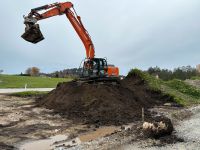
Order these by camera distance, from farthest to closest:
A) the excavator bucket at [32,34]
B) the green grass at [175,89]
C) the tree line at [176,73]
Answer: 1. the tree line at [176,73]
2. the green grass at [175,89]
3. the excavator bucket at [32,34]

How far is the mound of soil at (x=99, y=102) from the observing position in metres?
23.0

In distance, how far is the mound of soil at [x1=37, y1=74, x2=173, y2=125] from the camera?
75.5 ft

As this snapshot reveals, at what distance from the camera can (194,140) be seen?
46.9 feet

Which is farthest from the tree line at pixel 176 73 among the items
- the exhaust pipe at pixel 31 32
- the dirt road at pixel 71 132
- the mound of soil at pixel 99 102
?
the dirt road at pixel 71 132

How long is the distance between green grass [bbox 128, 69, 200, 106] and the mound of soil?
1.31m

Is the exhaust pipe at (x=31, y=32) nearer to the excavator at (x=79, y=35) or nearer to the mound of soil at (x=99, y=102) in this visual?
the excavator at (x=79, y=35)

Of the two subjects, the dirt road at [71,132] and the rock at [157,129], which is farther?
the rock at [157,129]

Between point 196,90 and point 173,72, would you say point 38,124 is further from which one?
point 173,72

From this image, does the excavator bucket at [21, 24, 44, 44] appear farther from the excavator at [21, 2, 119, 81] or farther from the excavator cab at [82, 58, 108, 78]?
the excavator cab at [82, 58, 108, 78]

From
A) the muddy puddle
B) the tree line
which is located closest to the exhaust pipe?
the muddy puddle

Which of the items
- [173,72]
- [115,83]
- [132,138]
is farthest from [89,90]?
[173,72]

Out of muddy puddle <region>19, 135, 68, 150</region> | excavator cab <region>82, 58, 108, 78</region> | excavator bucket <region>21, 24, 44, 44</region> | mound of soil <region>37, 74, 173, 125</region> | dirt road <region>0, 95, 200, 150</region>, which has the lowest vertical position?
muddy puddle <region>19, 135, 68, 150</region>

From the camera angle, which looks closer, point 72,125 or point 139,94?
point 72,125

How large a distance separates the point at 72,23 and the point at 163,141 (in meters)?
17.5
